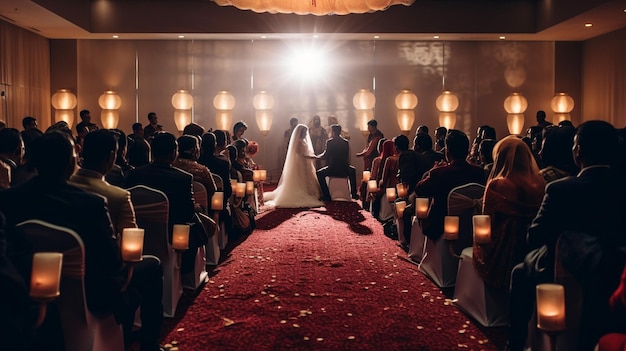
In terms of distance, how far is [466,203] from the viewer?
4461 mm

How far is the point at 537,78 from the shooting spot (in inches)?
581

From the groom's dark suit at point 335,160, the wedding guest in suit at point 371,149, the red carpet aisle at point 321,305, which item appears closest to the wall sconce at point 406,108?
the wedding guest in suit at point 371,149

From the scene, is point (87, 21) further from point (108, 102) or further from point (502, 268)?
point (502, 268)

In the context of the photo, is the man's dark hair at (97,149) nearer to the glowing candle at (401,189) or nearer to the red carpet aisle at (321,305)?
the red carpet aisle at (321,305)

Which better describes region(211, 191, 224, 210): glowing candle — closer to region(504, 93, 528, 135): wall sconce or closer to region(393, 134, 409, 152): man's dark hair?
region(393, 134, 409, 152): man's dark hair

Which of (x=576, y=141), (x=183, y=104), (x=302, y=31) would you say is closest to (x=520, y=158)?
(x=576, y=141)

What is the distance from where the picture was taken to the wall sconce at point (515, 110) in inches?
552

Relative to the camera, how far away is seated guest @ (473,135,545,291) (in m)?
3.66

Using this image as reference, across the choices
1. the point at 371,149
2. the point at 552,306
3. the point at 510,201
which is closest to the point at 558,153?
the point at 510,201

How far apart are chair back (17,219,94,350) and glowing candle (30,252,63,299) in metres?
0.11

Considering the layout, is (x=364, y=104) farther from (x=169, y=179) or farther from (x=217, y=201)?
(x=169, y=179)

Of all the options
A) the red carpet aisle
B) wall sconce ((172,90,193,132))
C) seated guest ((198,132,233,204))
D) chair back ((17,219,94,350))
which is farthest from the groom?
chair back ((17,219,94,350))

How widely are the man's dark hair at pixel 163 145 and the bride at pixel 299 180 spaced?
19.0 ft

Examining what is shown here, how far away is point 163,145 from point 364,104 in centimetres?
1030
